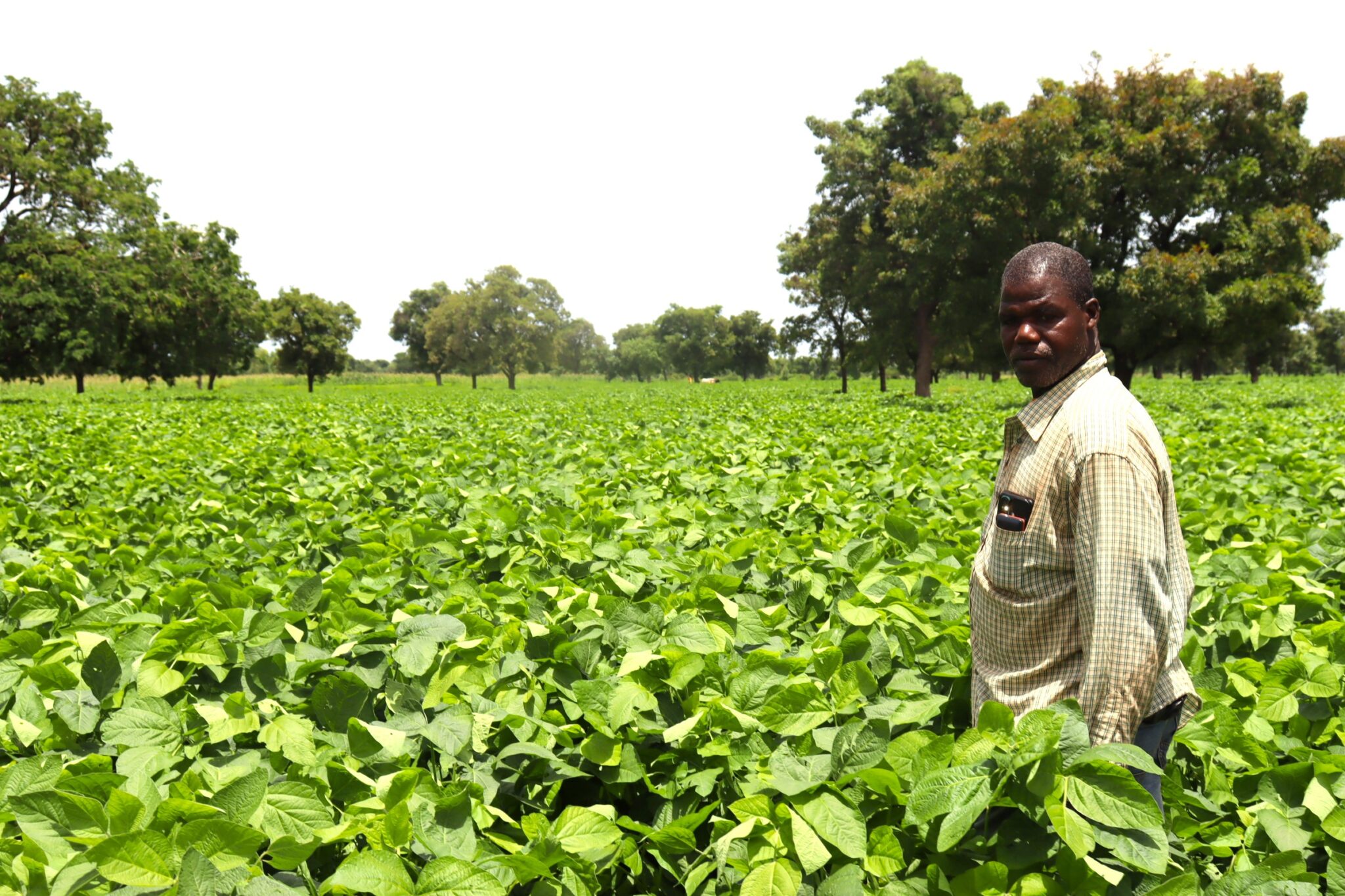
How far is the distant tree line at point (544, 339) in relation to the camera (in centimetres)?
7769

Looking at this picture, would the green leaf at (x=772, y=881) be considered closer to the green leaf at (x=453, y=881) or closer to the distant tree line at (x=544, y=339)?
the green leaf at (x=453, y=881)

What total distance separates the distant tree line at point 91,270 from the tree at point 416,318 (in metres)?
75.1

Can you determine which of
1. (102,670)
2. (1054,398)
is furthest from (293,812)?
(1054,398)

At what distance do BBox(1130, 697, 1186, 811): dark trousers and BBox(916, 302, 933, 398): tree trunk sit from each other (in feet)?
108

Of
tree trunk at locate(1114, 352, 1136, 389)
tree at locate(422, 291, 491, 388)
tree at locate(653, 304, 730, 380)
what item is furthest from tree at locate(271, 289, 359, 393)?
tree at locate(653, 304, 730, 380)

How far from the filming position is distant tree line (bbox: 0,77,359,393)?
29.7 meters

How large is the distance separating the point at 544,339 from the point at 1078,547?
7956 cm

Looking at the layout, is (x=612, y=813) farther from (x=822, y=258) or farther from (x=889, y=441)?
(x=822, y=258)

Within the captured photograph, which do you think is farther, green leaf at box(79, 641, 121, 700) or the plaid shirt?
green leaf at box(79, 641, 121, 700)

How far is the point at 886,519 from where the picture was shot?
374 centimetres

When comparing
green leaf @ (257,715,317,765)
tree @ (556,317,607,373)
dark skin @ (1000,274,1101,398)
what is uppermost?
tree @ (556,317,607,373)

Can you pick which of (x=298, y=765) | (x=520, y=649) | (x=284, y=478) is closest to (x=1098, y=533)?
(x=520, y=649)

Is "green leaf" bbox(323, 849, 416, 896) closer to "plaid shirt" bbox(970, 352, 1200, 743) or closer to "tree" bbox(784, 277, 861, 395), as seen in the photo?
"plaid shirt" bbox(970, 352, 1200, 743)

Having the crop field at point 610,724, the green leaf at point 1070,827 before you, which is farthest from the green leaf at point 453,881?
the green leaf at point 1070,827
